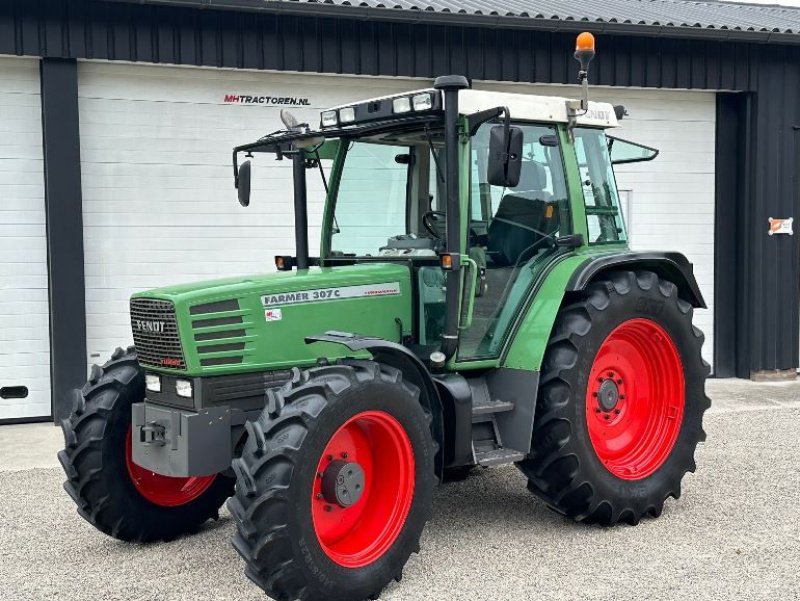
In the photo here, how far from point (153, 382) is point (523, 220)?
2181 mm

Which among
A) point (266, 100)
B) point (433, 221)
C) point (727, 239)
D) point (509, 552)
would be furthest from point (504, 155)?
point (727, 239)

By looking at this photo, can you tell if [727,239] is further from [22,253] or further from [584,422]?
[22,253]

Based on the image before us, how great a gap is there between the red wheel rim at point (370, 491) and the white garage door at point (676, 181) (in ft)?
22.2

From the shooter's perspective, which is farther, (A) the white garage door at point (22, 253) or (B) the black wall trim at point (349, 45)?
(A) the white garage door at point (22, 253)

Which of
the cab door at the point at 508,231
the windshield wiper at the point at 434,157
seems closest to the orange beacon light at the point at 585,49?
the cab door at the point at 508,231

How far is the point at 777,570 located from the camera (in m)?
4.43

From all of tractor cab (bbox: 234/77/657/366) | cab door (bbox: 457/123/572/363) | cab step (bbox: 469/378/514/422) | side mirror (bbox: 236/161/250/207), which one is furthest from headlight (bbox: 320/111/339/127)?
cab step (bbox: 469/378/514/422)

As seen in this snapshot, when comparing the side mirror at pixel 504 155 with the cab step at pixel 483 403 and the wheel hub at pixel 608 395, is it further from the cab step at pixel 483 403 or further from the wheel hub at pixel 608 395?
the wheel hub at pixel 608 395

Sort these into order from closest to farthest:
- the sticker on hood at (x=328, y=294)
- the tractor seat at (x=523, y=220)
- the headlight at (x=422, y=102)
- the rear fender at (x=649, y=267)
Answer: the sticker on hood at (x=328, y=294) → the headlight at (x=422, y=102) → the rear fender at (x=649, y=267) → the tractor seat at (x=523, y=220)

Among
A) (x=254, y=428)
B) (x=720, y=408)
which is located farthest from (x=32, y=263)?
(x=720, y=408)

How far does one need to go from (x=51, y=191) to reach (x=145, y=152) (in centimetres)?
98

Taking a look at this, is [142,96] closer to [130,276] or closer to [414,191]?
[130,276]

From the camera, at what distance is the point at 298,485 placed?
3.84 meters

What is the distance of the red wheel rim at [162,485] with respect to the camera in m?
4.87
